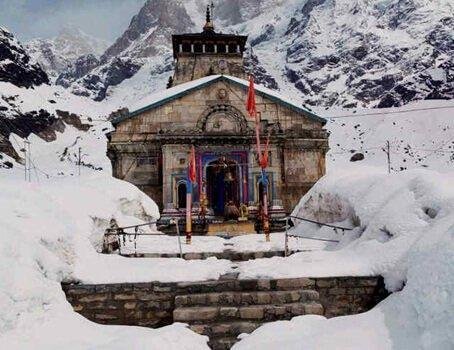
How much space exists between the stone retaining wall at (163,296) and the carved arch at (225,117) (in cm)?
1618

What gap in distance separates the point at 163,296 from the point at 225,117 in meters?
16.7

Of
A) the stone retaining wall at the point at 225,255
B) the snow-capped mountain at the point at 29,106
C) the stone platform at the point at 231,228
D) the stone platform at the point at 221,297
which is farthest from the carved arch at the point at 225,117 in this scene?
the snow-capped mountain at the point at 29,106

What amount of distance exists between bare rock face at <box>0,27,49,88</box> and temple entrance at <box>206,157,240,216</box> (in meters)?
77.8

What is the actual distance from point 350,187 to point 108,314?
7.26 metres

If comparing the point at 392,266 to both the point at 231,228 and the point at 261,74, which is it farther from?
the point at 261,74

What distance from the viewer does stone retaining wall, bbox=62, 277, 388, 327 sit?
28.9ft

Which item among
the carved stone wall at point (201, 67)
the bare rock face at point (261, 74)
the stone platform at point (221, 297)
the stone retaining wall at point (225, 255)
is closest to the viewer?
the stone platform at point (221, 297)

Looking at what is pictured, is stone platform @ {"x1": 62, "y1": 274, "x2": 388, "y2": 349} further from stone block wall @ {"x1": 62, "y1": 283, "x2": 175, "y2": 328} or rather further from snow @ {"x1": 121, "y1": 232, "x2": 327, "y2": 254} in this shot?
snow @ {"x1": 121, "y1": 232, "x2": 327, "y2": 254}

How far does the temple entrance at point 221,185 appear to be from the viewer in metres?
24.6

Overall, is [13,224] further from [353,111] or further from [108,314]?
[353,111]

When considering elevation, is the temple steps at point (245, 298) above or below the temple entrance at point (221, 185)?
below

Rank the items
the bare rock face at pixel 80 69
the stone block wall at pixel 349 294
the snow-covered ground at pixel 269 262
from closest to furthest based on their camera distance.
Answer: the snow-covered ground at pixel 269 262 < the stone block wall at pixel 349 294 < the bare rock face at pixel 80 69

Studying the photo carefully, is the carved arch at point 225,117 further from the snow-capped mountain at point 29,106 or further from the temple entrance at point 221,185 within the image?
the snow-capped mountain at point 29,106

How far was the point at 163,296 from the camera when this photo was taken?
29.3ft
